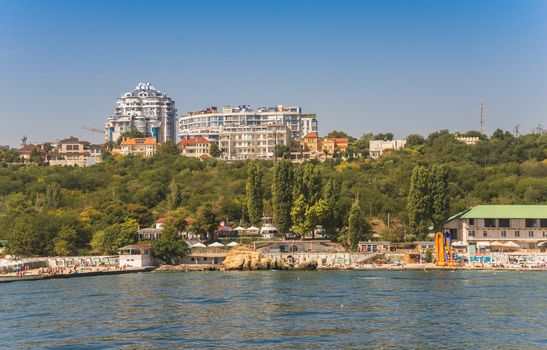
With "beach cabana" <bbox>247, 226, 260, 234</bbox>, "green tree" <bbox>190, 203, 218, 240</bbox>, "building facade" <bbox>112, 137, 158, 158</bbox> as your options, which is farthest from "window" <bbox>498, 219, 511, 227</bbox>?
"building facade" <bbox>112, 137, 158, 158</bbox>

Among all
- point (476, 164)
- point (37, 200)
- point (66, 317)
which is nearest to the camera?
point (66, 317)

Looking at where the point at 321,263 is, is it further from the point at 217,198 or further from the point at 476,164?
the point at 476,164

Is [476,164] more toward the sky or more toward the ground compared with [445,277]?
more toward the sky

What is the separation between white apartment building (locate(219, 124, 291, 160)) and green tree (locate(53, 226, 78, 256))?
54878 mm

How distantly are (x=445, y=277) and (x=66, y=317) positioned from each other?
84.4 feet

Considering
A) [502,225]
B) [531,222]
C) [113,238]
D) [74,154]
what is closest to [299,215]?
[113,238]

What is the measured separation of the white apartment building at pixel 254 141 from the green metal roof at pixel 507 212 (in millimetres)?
58444

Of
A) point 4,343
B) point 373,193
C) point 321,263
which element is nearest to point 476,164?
point 373,193

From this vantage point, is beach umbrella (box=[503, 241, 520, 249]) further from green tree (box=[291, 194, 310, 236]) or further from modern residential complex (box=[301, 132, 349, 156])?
modern residential complex (box=[301, 132, 349, 156])

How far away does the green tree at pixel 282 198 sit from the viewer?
71.4 meters

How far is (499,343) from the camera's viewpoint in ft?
105

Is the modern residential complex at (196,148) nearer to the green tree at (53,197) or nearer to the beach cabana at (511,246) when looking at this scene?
the green tree at (53,197)

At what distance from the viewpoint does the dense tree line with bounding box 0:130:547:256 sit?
7012 centimetres

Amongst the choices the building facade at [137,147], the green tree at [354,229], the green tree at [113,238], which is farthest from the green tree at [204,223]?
the building facade at [137,147]
